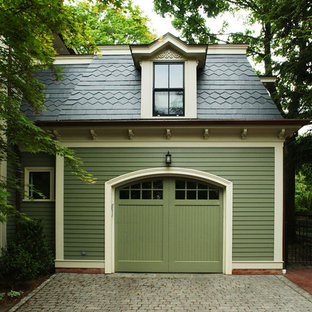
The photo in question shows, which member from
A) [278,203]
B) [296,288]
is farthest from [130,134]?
[296,288]

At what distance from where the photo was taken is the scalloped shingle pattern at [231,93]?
6.62 m

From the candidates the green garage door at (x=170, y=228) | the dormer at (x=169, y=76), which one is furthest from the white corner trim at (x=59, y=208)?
the dormer at (x=169, y=76)

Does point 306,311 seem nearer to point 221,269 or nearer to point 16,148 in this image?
point 221,269

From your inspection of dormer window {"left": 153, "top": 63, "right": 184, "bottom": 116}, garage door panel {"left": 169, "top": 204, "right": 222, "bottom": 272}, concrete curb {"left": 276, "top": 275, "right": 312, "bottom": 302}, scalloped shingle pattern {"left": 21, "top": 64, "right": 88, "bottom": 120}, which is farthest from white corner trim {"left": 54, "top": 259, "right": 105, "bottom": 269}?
concrete curb {"left": 276, "top": 275, "right": 312, "bottom": 302}

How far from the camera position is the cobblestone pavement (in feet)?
15.5

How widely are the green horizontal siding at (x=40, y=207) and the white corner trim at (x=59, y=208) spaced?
283 millimetres

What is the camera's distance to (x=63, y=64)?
829cm

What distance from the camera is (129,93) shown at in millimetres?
7074

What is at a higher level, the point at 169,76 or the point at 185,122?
the point at 169,76

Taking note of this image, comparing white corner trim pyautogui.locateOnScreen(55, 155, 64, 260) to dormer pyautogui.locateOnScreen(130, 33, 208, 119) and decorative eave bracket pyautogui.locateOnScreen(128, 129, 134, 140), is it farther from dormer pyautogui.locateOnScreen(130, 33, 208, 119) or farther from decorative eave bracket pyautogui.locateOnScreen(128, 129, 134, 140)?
dormer pyautogui.locateOnScreen(130, 33, 208, 119)

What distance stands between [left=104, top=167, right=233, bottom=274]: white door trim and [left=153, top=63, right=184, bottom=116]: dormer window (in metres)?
1.51

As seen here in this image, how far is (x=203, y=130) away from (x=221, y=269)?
3.47m

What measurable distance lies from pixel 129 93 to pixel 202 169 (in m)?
2.81

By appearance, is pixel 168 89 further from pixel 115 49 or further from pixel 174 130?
pixel 115 49
